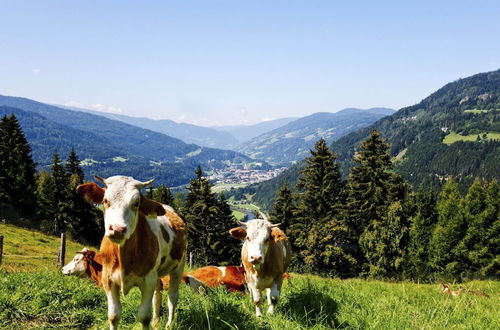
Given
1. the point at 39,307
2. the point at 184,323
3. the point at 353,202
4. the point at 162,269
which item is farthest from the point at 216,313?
the point at 353,202

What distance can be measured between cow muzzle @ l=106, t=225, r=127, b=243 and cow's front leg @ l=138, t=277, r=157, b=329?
43.6 inches

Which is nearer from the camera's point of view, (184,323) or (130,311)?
(184,323)

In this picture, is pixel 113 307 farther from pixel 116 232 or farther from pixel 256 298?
pixel 256 298

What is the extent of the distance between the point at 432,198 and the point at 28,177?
198 feet

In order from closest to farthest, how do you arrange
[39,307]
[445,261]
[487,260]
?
1. [39,307]
2. [487,260]
3. [445,261]

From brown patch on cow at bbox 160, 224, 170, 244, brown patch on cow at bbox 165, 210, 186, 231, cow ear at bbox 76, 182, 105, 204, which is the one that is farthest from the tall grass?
cow ear at bbox 76, 182, 105, 204

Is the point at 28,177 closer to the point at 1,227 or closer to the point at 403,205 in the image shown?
the point at 1,227

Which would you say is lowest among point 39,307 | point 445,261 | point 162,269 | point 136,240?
point 445,261

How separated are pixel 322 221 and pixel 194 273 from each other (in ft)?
86.0

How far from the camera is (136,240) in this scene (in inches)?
187

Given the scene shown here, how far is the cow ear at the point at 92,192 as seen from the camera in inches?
182

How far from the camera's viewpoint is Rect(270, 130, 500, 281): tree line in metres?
33.9

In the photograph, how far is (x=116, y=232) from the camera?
4.00m

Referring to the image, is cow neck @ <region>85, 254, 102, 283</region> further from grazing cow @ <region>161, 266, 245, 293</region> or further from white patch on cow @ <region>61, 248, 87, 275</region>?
grazing cow @ <region>161, 266, 245, 293</region>
